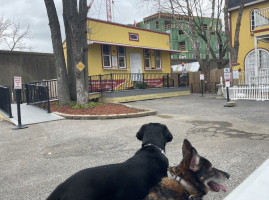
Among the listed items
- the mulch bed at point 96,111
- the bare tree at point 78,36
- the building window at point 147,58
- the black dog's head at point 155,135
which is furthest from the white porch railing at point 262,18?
the black dog's head at point 155,135

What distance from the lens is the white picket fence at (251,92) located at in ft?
42.7

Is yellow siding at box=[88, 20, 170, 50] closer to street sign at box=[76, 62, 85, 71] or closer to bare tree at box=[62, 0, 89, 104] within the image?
bare tree at box=[62, 0, 89, 104]

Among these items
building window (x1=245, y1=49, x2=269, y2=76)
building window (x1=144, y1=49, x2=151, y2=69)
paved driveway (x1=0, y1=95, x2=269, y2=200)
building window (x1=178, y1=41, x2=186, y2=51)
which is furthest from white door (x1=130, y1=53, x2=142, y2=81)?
building window (x1=178, y1=41, x2=186, y2=51)

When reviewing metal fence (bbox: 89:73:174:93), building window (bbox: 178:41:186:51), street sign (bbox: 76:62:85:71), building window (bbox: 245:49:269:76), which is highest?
building window (bbox: 178:41:186:51)

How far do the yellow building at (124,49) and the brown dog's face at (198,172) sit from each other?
14663 mm

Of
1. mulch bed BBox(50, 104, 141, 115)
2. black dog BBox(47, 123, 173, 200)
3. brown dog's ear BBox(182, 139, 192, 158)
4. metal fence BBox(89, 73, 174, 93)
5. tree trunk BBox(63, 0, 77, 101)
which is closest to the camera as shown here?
brown dog's ear BBox(182, 139, 192, 158)

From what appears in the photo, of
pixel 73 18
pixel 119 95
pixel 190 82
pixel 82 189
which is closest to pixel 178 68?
pixel 190 82

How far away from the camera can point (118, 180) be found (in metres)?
2.03

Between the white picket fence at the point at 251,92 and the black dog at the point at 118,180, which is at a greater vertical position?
the white picket fence at the point at 251,92

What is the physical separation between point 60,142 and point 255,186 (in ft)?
18.4

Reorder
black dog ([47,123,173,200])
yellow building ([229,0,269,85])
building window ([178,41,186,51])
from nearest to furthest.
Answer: black dog ([47,123,173,200]), yellow building ([229,0,269,85]), building window ([178,41,186,51])

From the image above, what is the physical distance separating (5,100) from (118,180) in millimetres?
9806

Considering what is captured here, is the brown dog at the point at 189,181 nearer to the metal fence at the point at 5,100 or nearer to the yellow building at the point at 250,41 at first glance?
the metal fence at the point at 5,100

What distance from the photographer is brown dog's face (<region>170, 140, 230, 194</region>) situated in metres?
1.75
